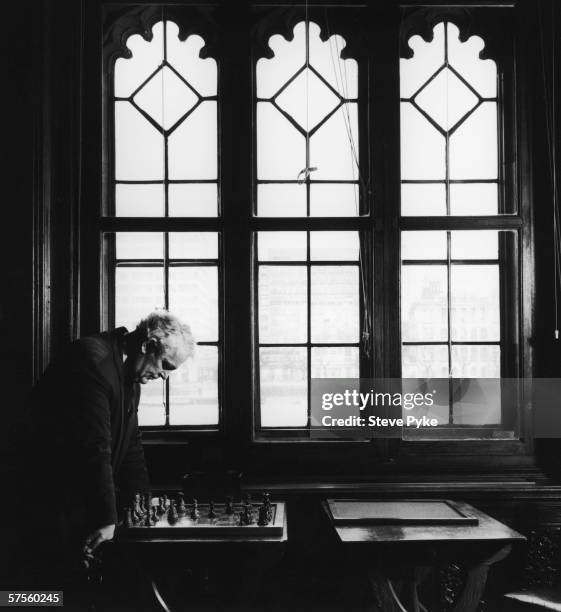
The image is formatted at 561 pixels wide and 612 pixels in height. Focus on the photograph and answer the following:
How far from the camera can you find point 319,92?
4.13 m

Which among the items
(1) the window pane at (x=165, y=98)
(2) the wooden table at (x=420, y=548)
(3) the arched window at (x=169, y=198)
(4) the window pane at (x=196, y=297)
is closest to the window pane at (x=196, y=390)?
(3) the arched window at (x=169, y=198)

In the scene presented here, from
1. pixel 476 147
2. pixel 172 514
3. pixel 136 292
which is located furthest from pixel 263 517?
pixel 476 147

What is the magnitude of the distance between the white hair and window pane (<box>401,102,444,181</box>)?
1.78 metres

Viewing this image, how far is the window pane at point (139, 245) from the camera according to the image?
404 centimetres

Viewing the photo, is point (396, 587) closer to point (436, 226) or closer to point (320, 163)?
point (436, 226)

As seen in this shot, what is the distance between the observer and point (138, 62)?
4.12m

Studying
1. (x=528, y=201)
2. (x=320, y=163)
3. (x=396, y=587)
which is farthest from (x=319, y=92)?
(x=396, y=587)

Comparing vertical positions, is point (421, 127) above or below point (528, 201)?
above

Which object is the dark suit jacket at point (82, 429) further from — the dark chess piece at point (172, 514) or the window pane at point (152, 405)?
the window pane at point (152, 405)

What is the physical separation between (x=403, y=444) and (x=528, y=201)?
1.69m

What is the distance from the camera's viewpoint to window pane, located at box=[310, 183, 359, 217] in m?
4.09

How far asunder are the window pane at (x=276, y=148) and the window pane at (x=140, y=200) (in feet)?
2.14

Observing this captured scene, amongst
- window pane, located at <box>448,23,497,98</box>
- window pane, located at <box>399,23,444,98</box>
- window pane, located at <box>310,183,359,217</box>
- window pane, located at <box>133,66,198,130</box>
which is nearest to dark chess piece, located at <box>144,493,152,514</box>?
window pane, located at <box>310,183,359,217</box>

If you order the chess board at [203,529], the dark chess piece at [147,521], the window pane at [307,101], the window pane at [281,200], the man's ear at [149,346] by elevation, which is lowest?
the chess board at [203,529]
